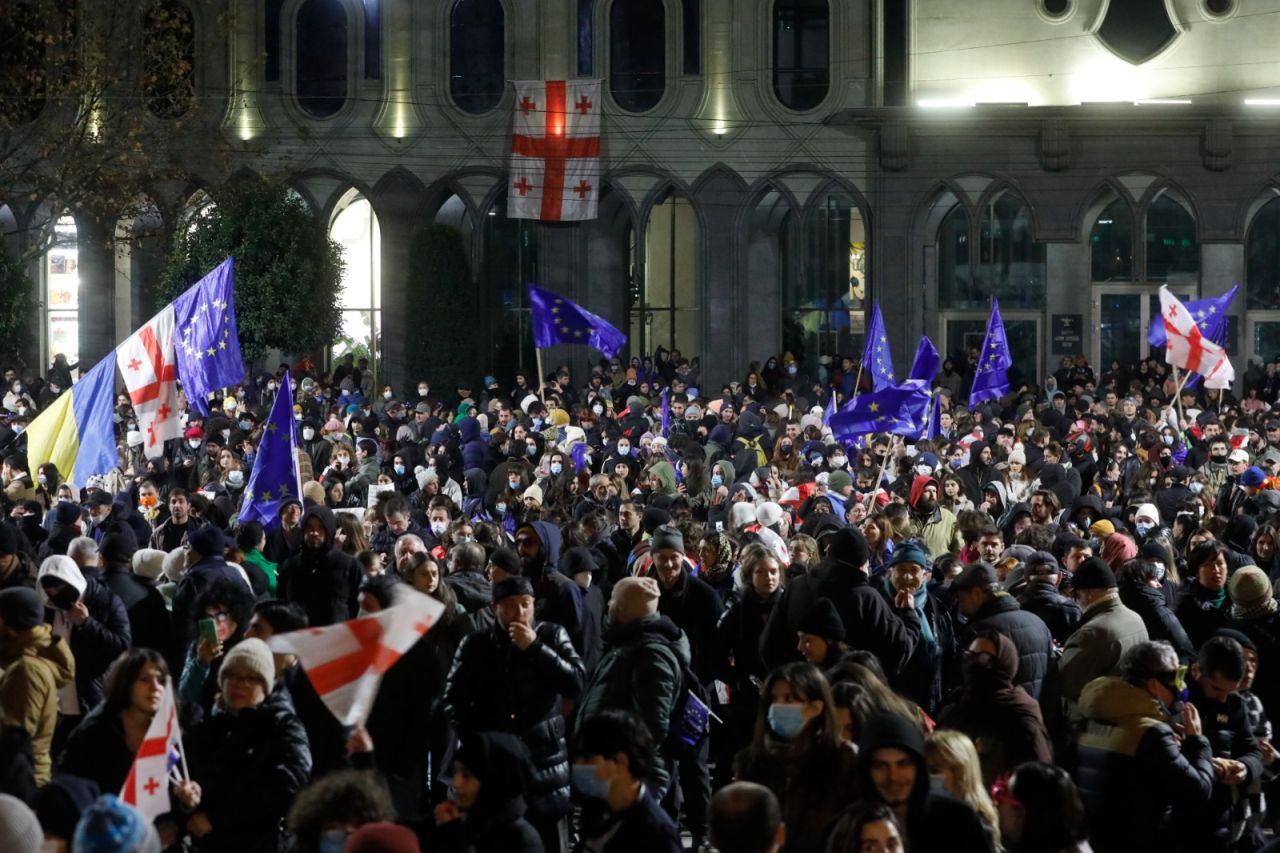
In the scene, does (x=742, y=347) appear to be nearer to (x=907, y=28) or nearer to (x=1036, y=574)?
(x=907, y=28)

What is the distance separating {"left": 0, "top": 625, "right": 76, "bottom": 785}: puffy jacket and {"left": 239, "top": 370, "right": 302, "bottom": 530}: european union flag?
20.6 feet

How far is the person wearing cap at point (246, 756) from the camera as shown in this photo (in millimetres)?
7715

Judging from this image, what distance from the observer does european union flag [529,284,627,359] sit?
87.9 ft

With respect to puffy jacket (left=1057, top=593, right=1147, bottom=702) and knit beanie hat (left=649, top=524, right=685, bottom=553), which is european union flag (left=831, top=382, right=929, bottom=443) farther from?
puffy jacket (left=1057, top=593, right=1147, bottom=702)

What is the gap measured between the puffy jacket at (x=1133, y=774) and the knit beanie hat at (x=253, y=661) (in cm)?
297

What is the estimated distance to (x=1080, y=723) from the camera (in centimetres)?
826

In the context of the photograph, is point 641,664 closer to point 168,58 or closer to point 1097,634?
point 1097,634

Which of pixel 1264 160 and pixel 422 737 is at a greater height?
pixel 1264 160

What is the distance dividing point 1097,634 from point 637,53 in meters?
28.5

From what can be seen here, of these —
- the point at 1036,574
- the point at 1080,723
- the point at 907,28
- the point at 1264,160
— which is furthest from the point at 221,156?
the point at 1080,723

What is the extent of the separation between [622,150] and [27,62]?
32.3ft

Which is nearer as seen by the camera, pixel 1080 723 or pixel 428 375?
pixel 1080 723

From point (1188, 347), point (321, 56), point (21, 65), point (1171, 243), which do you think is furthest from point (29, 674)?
point (1171, 243)

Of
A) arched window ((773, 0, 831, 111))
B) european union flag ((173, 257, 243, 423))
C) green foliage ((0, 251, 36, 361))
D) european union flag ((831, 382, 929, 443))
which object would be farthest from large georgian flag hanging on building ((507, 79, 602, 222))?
european union flag ((173, 257, 243, 423))
